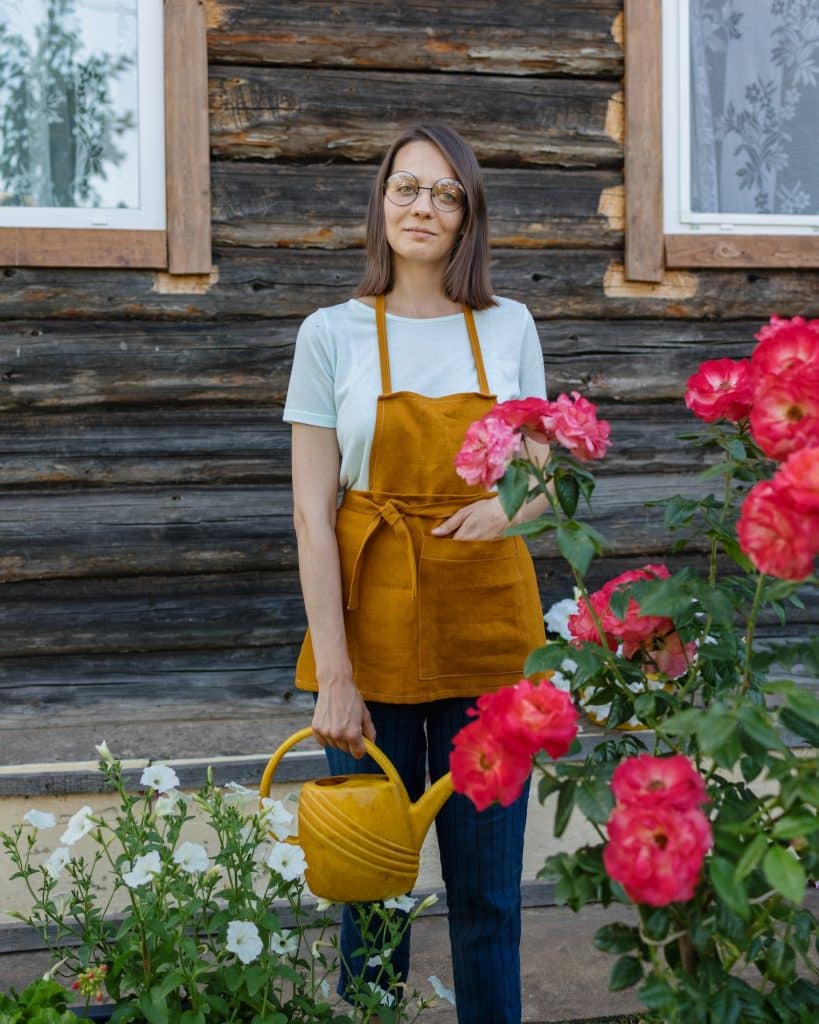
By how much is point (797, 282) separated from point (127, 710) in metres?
2.54

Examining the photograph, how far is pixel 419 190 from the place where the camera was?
2.13m

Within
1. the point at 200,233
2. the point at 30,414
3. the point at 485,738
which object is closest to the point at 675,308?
the point at 200,233

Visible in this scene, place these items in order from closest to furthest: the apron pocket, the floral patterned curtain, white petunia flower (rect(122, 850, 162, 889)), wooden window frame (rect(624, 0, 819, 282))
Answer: white petunia flower (rect(122, 850, 162, 889)) < the apron pocket < wooden window frame (rect(624, 0, 819, 282)) < the floral patterned curtain

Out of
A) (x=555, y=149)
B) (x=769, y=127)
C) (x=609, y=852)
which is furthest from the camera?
(x=769, y=127)

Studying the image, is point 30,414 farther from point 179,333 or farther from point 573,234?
point 573,234

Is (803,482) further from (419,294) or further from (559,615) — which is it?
(559,615)

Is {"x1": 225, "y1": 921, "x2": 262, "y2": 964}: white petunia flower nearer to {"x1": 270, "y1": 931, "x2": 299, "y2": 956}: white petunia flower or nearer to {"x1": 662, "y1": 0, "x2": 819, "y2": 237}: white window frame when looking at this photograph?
{"x1": 270, "y1": 931, "x2": 299, "y2": 956}: white petunia flower

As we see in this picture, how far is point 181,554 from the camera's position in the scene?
144 inches

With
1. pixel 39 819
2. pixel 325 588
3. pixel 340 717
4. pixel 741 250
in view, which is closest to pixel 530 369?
pixel 325 588

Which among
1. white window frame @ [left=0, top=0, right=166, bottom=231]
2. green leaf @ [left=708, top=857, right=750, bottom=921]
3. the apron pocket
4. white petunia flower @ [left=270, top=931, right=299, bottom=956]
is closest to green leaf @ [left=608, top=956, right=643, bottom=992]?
green leaf @ [left=708, top=857, right=750, bottom=921]

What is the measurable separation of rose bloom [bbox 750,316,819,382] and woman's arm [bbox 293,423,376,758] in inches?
35.9

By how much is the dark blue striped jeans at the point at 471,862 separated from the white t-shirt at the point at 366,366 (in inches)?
17.3

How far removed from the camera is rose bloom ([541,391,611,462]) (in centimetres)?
151

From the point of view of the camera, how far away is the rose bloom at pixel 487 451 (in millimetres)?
1490
